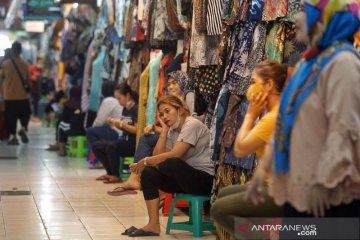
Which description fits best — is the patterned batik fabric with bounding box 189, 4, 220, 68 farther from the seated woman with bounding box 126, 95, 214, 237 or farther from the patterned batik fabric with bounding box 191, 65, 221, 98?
the seated woman with bounding box 126, 95, 214, 237

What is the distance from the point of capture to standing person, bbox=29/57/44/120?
24328 mm

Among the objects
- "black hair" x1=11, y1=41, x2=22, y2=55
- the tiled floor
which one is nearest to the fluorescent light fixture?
"black hair" x1=11, y1=41, x2=22, y2=55

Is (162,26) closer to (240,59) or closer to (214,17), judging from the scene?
(214,17)

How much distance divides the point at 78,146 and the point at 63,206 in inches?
202

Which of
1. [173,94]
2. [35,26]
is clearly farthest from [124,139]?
[35,26]

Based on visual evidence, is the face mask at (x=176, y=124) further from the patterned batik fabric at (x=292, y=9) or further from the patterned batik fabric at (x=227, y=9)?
the patterned batik fabric at (x=292, y=9)

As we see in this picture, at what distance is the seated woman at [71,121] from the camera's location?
1288 cm

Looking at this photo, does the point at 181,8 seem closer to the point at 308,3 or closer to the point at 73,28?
the point at 308,3

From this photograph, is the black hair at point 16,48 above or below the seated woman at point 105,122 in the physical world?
above

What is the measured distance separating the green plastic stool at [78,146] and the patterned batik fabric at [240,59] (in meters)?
6.97

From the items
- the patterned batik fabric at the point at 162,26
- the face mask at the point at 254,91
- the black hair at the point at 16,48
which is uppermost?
the patterned batik fabric at the point at 162,26

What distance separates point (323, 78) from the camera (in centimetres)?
346

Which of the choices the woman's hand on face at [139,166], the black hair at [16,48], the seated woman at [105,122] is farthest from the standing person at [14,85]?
the woman's hand on face at [139,166]

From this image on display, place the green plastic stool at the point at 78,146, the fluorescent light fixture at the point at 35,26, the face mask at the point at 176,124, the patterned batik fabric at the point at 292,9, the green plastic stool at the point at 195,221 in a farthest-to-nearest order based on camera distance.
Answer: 1. the fluorescent light fixture at the point at 35,26
2. the green plastic stool at the point at 78,146
3. the face mask at the point at 176,124
4. the green plastic stool at the point at 195,221
5. the patterned batik fabric at the point at 292,9
